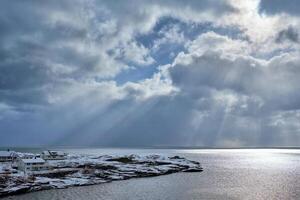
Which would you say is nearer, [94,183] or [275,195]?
[275,195]

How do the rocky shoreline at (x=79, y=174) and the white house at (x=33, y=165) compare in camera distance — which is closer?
the rocky shoreline at (x=79, y=174)

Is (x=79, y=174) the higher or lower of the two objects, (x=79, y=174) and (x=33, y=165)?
the lower

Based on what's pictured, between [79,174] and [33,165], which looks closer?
[79,174]

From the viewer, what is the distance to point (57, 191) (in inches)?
4102

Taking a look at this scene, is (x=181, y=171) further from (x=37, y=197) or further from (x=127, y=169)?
(x=37, y=197)

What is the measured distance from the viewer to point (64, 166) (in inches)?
6181

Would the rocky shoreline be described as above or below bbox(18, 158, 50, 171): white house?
below

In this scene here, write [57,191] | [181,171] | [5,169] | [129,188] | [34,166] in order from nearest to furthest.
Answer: [57,191], [129,188], [5,169], [34,166], [181,171]

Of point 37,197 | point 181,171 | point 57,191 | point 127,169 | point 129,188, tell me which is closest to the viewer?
point 37,197

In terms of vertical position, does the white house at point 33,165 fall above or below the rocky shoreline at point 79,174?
above

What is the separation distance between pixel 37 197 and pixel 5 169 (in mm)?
45255

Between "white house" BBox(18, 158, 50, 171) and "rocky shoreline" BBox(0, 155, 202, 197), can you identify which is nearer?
"rocky shoreline" BBox(0, 155, 202, 197)

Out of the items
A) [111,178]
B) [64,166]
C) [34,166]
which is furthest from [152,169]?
[34,166]

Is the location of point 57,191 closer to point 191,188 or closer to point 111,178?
point 111,178
